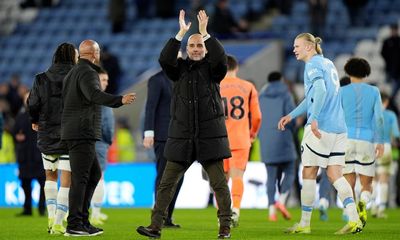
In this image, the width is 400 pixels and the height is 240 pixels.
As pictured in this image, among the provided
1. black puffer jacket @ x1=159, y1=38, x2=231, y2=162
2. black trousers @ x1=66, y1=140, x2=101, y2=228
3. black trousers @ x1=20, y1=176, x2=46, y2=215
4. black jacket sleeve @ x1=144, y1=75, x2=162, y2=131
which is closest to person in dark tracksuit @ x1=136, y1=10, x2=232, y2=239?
black puffer jacket @ x1=159, y1=38, x2=231, y2=162

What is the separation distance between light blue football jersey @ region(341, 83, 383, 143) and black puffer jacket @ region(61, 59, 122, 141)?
3.44m

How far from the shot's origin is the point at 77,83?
1209 cm

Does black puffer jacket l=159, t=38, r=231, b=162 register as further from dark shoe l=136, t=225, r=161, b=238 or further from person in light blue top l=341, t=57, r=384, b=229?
person in light blue top l=341, t=57, r=384, b=229

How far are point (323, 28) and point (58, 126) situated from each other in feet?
52.4

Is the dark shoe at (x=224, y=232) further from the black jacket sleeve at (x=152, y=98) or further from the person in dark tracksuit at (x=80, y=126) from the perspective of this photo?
the black jacket sleeve at (x=152, y=98)

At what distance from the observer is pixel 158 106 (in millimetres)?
13836

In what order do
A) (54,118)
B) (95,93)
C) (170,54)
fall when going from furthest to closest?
1. (54,118)
2. (95,93)
3. (170,54)

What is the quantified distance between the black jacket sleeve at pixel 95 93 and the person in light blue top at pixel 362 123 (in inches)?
139

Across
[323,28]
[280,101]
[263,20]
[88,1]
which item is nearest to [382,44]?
[323,28]

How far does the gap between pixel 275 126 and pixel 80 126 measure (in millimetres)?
5614

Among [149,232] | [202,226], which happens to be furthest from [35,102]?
[202,226]

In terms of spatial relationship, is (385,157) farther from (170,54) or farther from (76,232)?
(170,54)

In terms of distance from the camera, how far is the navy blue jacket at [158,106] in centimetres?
1373

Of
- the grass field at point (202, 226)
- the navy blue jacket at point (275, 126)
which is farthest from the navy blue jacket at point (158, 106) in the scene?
the navy blue jacket at point (275, 126)
